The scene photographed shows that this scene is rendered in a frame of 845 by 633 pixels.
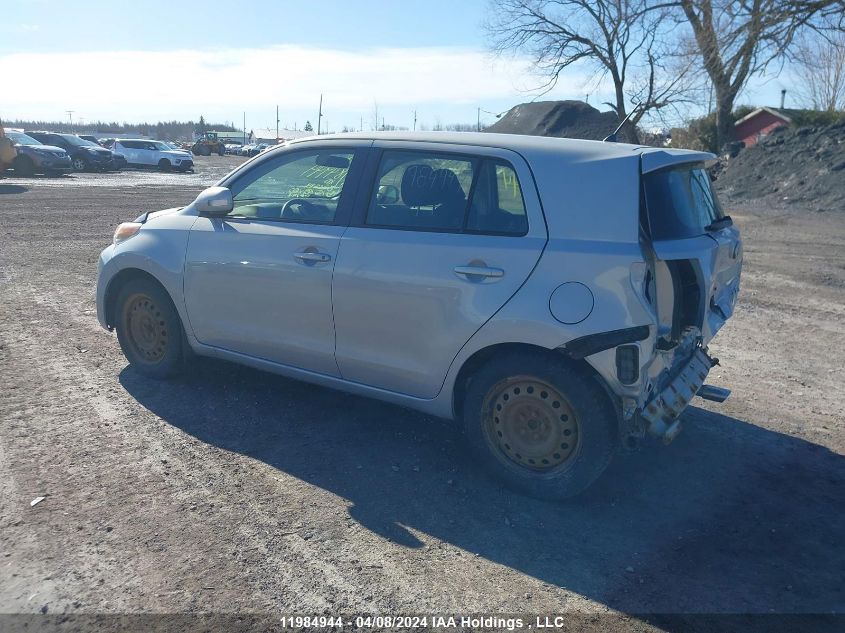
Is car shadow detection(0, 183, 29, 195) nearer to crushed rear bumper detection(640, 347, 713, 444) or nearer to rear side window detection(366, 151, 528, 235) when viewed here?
rear side window detection(366, 151, 528, 235)

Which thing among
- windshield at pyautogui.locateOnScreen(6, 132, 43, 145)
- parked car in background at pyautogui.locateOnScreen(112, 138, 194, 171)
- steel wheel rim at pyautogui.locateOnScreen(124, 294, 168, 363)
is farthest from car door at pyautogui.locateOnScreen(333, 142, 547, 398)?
parked car in background at pyautogui.locateOnScreen(112, 138, 194, 171)

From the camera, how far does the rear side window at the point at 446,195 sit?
4.54 m

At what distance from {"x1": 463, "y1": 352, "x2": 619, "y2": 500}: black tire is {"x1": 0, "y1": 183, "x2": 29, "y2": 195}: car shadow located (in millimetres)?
21613

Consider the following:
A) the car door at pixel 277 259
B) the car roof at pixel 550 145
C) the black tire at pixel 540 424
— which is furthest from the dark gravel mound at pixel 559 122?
the black tire at pixel 540 424

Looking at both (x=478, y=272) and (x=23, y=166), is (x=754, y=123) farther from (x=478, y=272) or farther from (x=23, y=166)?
(x=478, y=272)

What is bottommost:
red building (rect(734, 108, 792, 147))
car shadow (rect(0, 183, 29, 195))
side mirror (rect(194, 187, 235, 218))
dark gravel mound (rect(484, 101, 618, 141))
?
car shadow (rect(0, 183, 29, 195))

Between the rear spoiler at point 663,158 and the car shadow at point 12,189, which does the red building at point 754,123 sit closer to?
the car shadow at point 12,189

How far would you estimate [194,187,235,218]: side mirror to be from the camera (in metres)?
5.46

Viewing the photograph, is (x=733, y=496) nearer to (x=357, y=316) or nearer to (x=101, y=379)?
(x=357, y=316)

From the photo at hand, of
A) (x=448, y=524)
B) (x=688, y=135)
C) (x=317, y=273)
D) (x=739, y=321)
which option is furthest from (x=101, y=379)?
(x=688, y=135)

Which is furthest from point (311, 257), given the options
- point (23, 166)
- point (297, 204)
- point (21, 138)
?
point (21, 138)

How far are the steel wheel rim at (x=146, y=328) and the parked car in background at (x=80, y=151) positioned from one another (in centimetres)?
3208

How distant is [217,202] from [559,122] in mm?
16005

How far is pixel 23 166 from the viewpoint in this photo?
30.2 metres
